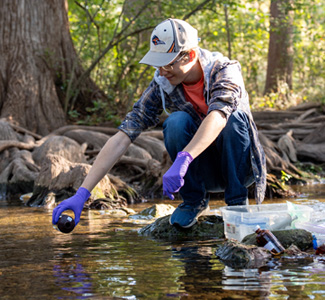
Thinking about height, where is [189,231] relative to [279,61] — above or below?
below

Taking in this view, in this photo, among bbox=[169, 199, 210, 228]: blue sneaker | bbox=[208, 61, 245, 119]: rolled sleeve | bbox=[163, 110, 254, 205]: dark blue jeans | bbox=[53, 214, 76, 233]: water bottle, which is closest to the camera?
bbox=[53, 214, 76, 233]: water bottle

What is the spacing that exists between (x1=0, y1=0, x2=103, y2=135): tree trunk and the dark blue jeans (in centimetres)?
676

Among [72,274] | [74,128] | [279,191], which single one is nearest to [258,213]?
[72,274]

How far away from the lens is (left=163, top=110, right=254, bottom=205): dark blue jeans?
12.8ft

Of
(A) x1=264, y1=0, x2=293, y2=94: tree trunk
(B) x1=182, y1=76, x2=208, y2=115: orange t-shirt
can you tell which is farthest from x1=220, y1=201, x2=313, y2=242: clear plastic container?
(A) x1=264, y1=0, x2=293, y2=94: tree trunk

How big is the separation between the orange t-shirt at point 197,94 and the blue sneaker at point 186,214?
0.69 metres

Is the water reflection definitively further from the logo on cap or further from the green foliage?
the green foliage

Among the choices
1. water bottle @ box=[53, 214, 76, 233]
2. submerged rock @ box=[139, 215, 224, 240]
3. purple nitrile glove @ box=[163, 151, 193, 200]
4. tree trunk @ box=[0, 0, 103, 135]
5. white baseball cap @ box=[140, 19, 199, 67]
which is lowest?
submerged rock @ box=[139, 215, 224, 240]

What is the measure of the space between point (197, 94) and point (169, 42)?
1.65 ft

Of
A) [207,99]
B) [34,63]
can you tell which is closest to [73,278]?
[207,99]

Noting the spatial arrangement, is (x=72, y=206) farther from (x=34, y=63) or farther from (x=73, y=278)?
(x=34, y=63)

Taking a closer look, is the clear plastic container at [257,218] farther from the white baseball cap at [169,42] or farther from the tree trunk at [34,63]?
the tree trunk at [34,63]

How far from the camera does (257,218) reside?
12.0 feet

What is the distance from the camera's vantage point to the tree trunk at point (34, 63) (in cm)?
1053
